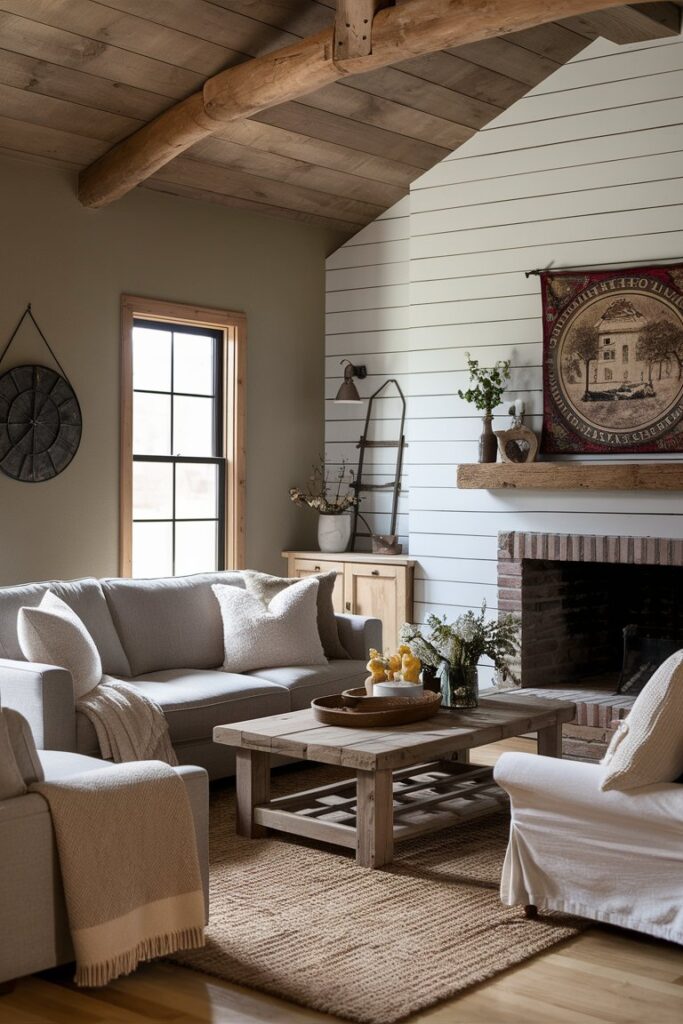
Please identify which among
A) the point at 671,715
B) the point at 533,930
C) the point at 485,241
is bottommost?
the point at 533,930

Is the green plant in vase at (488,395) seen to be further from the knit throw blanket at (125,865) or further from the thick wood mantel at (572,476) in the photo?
the knit throw blanket at (125,865)

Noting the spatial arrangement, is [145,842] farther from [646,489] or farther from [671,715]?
[646,489]

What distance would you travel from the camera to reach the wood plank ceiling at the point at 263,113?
5.26 m

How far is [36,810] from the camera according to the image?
120 inches

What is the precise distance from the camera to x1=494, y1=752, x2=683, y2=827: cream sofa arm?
3.32 metres

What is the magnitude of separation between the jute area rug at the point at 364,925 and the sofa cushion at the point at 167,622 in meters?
1.16

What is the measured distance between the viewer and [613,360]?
6086 millimetres

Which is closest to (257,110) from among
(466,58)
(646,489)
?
(466,58)

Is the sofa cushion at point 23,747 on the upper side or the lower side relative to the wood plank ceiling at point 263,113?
lower

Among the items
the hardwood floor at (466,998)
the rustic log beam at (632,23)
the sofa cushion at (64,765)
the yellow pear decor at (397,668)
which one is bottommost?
the hardwood floor at (466,998)

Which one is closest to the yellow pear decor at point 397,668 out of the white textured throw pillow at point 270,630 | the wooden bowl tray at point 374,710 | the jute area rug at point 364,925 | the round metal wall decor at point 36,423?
the wooden bowl tray at point 374,710

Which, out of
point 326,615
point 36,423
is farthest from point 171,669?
point 36,423

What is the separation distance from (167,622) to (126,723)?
1.02 metres

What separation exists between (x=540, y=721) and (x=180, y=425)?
314 centimetres
